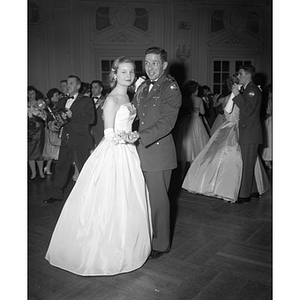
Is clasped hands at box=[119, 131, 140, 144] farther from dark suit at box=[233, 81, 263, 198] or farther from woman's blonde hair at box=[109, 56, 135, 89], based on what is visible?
dark suit at box=[233, 81, 263, 198]

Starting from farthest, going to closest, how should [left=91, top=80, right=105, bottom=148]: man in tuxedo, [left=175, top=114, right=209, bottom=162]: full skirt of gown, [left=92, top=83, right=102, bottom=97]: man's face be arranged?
[left=175, top=114, right=209, bottom=162]: full skirt of gown < [left=92, top=83, right=102, bottom=97]: man's face < [left=91, top=80, right=105, bottom=148]: man in tuxedo

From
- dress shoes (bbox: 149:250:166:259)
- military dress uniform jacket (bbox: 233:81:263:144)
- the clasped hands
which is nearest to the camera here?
the clasped hands

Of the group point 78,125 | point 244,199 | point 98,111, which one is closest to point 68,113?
point 78,125

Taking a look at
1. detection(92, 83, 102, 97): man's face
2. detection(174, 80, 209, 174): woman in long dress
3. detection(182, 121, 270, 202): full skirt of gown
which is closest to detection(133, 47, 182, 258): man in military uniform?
detection(182, 121, 270, 202): full skirt of gown

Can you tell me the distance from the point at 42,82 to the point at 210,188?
7151 mm

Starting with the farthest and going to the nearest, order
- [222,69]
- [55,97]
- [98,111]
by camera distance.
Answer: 1. [222,69]
2. [55,97]
3. [98,111]

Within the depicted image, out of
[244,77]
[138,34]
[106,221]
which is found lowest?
[106,221]

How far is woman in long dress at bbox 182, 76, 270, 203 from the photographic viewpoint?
16.4 feet

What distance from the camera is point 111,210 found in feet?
9.12

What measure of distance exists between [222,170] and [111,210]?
2.68 metres

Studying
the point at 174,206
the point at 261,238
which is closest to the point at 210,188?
the point at 174,206

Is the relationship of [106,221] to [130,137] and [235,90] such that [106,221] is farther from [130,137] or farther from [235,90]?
[235,90]

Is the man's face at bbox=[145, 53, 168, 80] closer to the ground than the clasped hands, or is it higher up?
higher up
